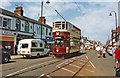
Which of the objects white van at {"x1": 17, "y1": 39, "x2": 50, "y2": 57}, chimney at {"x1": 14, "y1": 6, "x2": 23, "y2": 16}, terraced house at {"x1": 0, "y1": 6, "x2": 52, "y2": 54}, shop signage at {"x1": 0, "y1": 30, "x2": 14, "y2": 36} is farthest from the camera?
chimney at {"x1": 14, "y1": 6, "x2": 23, "y2": 16}

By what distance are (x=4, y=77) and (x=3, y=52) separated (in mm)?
10737

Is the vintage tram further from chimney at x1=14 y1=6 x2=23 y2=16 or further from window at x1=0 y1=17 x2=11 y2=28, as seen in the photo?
chimney at x1=14 y1=6 x2=23 y2=16

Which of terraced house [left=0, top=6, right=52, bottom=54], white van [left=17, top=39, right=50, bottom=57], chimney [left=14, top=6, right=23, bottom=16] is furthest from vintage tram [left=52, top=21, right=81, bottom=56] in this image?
chimney [left=14, top=6, right=23, bottom=16]

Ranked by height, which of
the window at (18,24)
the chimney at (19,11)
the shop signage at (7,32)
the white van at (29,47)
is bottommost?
the white van at (29,47)

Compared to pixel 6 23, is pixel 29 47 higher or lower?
lower

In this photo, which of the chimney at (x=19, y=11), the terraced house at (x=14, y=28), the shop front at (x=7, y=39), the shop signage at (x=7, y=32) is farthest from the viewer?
the chimney at (x=19, y=11)

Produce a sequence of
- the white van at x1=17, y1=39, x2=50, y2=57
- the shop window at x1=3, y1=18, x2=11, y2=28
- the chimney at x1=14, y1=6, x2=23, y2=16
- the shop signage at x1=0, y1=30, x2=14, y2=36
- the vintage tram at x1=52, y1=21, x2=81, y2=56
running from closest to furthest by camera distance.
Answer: the white van at x1=17, y1=39, x2=50, y2=57, the vintage tram at x1=52, y1=21, x2=81, y2=56, the shop signage at x1=0, y1=30, x2=14, y2=36, the shop window at x1=3, y1=18, x2=11, y2=28, the chimney at x1=14, y1=6, x2=23, y2=16

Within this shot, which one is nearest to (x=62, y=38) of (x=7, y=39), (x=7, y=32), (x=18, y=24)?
(x=7, y=32)

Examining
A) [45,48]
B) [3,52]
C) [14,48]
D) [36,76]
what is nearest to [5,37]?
[14,48]

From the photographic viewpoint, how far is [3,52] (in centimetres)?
2292

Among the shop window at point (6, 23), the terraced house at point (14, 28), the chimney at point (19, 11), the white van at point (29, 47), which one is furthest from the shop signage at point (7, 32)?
the chimney at point (19, 11)

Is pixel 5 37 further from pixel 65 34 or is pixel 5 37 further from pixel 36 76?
pixel 36 76

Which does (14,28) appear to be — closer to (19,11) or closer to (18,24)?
(18,24)

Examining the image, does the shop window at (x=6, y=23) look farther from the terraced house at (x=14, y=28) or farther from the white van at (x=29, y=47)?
the white van at (x=29, y=47)
